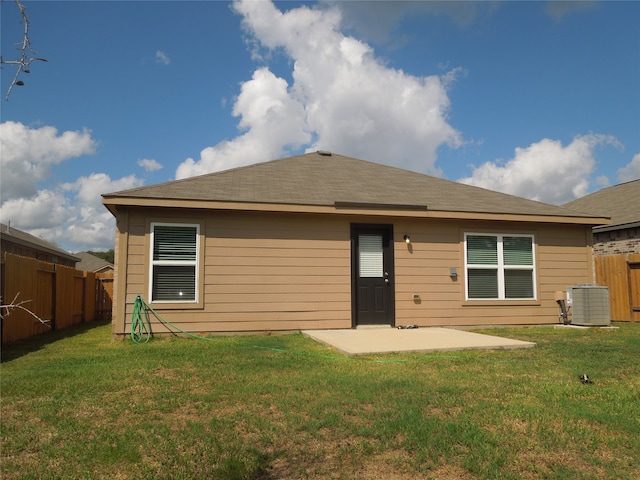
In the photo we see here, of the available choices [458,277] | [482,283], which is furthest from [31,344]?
[482,283]

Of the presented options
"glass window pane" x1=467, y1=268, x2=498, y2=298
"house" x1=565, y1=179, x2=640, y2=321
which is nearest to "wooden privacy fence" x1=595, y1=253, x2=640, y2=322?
"house" x1=565, y1=179, x2=640, y2=321

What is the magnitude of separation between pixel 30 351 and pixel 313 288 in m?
4.86

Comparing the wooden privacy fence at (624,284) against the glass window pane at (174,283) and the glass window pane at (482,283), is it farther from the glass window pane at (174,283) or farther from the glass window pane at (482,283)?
the glass window pane at (174,283)

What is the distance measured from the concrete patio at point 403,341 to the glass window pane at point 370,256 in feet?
4.09

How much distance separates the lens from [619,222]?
47.1ft

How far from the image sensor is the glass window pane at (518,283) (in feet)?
32.6

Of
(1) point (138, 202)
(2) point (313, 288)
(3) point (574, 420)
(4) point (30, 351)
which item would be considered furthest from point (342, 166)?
(3) point (574, 420)

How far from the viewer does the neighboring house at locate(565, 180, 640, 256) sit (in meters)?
13.9

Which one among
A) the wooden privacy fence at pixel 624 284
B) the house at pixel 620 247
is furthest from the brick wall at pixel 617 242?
the wooden privacy fence at pixel 624 284

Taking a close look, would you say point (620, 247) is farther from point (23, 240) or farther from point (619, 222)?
point (23, 240)

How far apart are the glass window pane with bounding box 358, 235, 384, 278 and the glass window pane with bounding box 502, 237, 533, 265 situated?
9.30 feet

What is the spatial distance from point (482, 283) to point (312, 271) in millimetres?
3731

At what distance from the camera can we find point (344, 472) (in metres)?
2.75

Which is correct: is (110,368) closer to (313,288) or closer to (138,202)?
(138,202)
